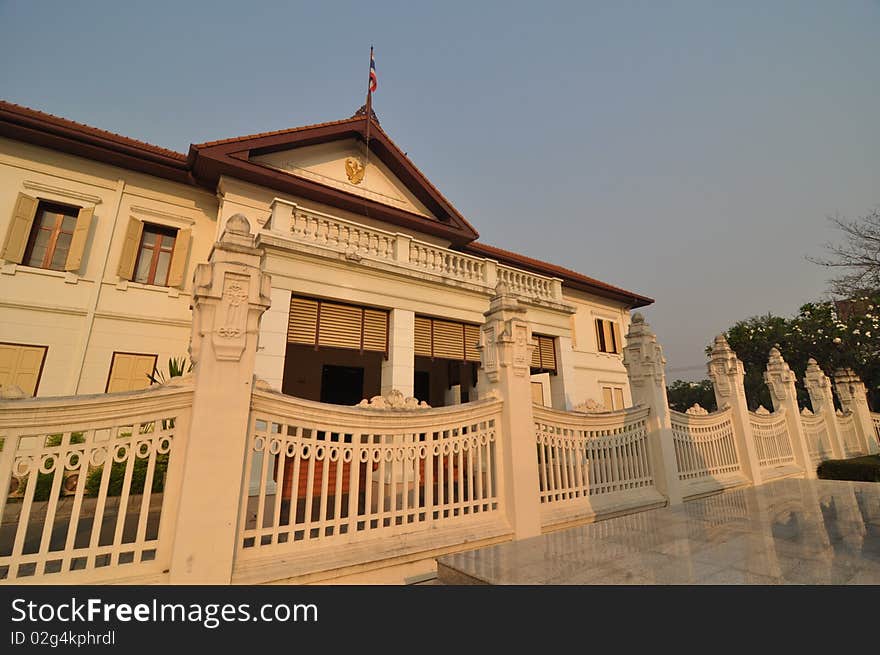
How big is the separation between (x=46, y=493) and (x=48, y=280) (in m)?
4.46

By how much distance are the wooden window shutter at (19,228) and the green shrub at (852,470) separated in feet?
64.7

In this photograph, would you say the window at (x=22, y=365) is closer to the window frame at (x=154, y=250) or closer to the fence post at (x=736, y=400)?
the window frame at (x=154, y=250)

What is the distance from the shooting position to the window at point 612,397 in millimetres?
15723

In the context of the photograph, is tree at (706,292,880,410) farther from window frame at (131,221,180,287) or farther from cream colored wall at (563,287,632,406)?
window frame at (131,221,180,287)

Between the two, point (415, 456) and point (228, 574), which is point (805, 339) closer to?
point (415, 456)

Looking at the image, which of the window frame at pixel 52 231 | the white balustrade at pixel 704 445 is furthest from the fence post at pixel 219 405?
Answer: the window frame at pixel 52 231

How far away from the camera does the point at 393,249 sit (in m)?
8.94

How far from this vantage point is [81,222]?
26.9 feet

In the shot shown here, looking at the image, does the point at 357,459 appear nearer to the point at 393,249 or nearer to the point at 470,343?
the point at 393,249

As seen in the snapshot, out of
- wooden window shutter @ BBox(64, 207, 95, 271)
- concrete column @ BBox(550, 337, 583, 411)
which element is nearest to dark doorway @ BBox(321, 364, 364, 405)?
concrete column @ BBox(550, 337, 583, 411)

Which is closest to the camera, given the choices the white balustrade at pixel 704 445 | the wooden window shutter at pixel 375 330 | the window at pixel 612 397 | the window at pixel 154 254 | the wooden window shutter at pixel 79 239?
the white balustrade at pixel 704 445

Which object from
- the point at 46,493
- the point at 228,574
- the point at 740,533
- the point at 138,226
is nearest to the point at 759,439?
the point at 740,533

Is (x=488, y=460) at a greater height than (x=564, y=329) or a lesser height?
lesser

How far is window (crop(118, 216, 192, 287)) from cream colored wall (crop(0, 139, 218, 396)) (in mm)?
188
